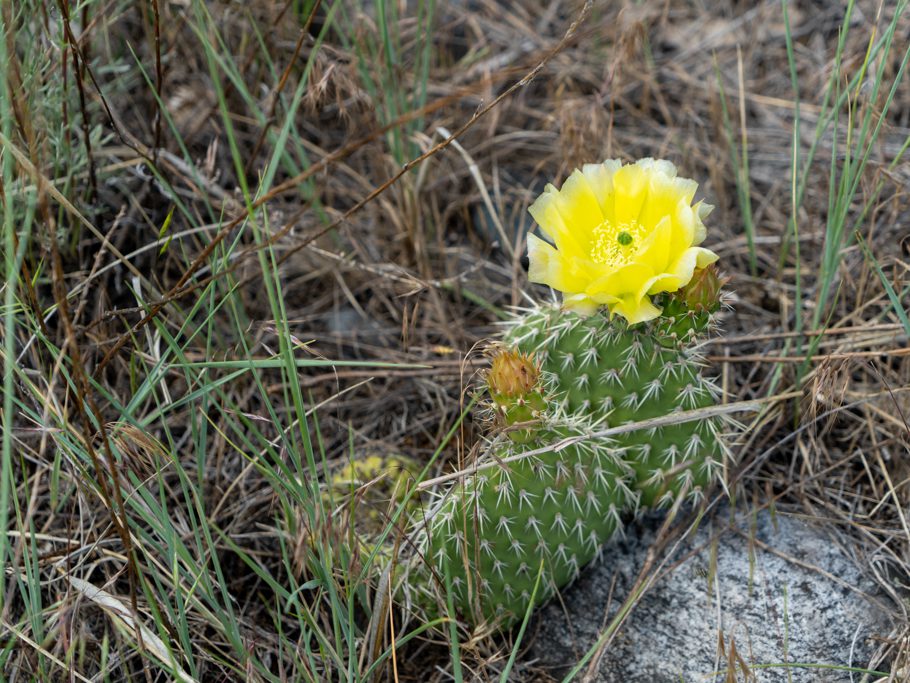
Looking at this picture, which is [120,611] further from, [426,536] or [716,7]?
[716,7]

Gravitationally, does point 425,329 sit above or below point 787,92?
below

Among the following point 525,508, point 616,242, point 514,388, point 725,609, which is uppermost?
point 616,242

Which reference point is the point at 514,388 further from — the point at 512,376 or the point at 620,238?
the point at 620,238

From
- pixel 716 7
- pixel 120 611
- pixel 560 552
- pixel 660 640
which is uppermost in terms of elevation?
pixel 716 7

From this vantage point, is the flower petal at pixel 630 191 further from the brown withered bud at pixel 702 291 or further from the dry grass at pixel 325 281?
the dry grass at pixel 325 281

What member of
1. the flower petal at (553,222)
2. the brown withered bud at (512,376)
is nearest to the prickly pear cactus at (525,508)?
the brown withered bud at (512,376)

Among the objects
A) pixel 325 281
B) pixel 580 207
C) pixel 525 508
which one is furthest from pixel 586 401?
pixel 325 281

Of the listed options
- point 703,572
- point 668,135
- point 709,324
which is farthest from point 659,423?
point 668,135
